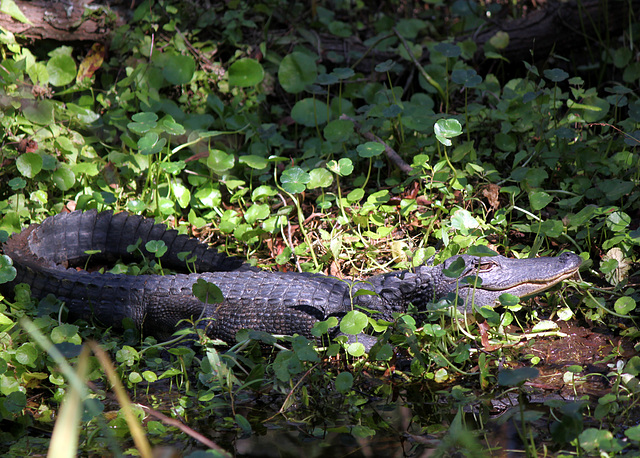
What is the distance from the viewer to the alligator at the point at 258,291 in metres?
3.27

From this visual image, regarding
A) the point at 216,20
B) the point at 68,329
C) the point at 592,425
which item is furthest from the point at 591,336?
the point at 216,20

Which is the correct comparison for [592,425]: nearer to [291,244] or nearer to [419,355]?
[419,355]

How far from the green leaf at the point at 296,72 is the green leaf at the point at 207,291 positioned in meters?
2.56

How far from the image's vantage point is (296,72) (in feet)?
16.0

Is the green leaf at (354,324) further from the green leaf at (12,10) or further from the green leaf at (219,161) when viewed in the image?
the green leaf at (12,10)

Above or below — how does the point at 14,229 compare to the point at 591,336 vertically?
above

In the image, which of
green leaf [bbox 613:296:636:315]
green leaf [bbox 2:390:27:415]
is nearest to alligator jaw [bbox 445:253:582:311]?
green leaf [bbox 613:296:636:315]

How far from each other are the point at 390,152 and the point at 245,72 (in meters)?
1.62

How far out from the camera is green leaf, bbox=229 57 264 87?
16.6 ft

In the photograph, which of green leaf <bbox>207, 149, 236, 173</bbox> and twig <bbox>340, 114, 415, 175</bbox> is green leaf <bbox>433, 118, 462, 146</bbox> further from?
green leaf <bbox>207, 149, 236, 173</bbox>

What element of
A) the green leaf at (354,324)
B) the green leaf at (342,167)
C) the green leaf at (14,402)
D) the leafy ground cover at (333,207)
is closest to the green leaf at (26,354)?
the leafy ground cover at (333,207)

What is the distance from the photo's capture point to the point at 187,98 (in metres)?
5.11

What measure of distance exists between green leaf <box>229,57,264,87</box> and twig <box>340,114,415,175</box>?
3.37ft

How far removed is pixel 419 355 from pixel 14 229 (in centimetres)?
290
